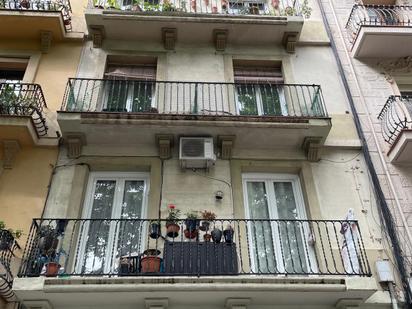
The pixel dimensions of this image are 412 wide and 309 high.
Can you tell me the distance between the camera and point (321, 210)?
324 inches

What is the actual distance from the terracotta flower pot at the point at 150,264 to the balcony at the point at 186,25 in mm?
5587

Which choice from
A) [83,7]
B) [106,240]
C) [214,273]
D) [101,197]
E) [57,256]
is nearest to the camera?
[214,273]

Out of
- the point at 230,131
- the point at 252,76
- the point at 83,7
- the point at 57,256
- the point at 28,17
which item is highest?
the point at 83,7

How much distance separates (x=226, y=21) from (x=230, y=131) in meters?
3.17

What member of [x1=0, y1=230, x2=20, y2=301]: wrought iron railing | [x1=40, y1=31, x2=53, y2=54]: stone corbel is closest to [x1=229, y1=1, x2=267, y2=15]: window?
[x1=40, y1=31, x2=53, y2=54]: stone corbel

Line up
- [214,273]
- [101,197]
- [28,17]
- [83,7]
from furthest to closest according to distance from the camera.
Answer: [83,7], [28,17], [101,197], [214,273]

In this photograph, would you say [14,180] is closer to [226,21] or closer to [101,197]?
[101,197]

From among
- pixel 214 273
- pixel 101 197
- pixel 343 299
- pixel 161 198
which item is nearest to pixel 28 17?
pixel 101 197

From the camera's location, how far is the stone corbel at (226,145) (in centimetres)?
878

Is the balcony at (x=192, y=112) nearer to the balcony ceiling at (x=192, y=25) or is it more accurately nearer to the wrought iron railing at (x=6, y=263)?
the balcony ceiling at (x=192, y=25)

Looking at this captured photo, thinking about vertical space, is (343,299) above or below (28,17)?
below

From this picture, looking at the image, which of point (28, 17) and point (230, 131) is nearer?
point (230, 131)

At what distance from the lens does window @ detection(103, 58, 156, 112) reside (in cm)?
963

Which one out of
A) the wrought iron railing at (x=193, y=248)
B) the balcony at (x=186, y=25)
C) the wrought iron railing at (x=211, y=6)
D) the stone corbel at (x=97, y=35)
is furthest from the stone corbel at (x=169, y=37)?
the wrought iron railing at (x=193, y=248)
